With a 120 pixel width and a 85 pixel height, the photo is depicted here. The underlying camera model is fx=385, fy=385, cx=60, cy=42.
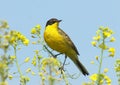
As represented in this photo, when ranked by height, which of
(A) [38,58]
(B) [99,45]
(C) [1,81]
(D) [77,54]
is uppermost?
(C) [1,81]

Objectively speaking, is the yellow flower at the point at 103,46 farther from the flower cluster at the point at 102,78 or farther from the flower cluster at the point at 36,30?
the flower cluster at the point at 36,30

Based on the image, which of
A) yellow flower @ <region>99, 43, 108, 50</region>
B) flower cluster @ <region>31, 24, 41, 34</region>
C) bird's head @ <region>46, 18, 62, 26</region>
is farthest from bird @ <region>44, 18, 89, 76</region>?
yellow flower @ <region>99, 43, 108, 50</region>

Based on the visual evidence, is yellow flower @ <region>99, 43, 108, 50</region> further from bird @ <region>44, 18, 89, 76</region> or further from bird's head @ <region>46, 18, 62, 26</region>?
bird's head @ <region>46, 18, 62, 26</region>

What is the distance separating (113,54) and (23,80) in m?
1.85

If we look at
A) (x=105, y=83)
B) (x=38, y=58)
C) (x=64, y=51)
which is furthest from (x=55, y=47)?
(x=105, y=83)

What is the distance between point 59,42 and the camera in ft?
34.7

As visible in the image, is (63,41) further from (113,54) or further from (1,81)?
(1,81)

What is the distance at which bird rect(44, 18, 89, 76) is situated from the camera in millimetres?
10234

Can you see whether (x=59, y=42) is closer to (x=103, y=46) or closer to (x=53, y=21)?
(x=53, y=21)

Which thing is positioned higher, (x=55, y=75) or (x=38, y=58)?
(x=55, y=75)

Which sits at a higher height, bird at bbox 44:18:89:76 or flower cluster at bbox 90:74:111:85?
flower cluster at bbox 90:74:111:85

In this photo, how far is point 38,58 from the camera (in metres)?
5.55

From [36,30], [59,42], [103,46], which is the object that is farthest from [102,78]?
[59,42]

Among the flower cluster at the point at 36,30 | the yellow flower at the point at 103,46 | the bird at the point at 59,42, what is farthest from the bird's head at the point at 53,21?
the yellow flower at the point at 103,46
